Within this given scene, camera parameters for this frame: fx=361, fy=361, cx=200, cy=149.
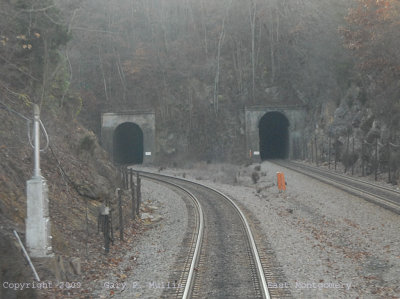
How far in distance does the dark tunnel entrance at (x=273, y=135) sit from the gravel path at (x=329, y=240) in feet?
80.0

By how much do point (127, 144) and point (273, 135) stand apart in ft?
64.4

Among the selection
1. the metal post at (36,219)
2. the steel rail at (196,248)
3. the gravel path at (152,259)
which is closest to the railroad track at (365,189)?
the steel rail at (196,248)

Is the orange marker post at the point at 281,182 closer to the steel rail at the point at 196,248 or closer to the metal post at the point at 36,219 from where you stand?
the steel rail at the point at 196,248

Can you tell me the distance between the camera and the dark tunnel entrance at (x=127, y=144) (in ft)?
142

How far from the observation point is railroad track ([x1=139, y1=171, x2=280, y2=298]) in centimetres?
765

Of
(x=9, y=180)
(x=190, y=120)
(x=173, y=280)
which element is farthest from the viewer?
(x=190, y=120)

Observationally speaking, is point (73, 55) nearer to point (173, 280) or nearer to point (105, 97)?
point (105, 97)

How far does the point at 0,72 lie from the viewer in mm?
14672

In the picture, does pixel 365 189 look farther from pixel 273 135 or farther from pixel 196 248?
pixel 273 135

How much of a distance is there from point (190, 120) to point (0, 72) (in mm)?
29510

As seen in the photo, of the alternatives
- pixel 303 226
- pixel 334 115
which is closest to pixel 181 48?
pixel 334 115

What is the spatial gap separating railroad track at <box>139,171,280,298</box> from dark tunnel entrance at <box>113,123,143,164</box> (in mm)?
29167

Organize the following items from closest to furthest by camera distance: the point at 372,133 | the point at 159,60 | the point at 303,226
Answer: the point at 303,226 < the point at 372,133 < the point at 159,60

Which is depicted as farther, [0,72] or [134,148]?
[134,148]
